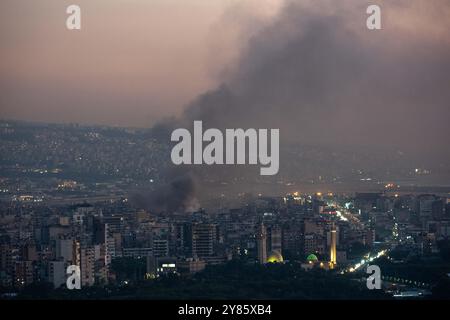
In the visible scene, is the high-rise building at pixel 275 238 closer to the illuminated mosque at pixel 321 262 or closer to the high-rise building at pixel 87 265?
the illuminated mosque at pixel 321 262

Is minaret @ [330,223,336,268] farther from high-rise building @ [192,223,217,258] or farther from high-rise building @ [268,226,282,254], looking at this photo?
high-rise building @ [192,223,217,258]

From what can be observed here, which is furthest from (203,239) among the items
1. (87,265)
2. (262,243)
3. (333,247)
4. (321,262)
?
(87,265)

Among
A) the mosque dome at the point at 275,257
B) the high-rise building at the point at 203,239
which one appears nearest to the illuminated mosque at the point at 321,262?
the mosque dome at the point at 275,257

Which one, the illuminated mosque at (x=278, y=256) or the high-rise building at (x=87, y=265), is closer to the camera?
the high-rise building at (x=87, y=265)

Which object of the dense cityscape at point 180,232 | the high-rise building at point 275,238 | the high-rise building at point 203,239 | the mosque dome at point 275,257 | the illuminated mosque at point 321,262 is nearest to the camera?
the dense cityscape at point 180,232

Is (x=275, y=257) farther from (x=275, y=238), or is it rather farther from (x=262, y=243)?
(x=275, y=238)

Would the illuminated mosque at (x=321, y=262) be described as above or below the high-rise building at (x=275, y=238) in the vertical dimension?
below

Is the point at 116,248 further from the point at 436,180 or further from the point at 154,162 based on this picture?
the point at 436,180
